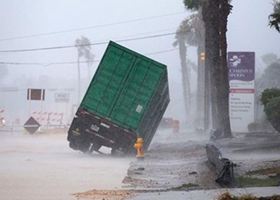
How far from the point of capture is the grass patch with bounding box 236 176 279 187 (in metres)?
12.5

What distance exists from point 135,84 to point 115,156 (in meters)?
3.29

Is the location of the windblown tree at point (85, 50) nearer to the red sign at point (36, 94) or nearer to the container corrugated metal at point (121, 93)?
the red sign at point (36, 94)

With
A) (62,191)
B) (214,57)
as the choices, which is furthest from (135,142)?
(62,191)

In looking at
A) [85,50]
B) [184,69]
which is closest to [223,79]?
[184,69]

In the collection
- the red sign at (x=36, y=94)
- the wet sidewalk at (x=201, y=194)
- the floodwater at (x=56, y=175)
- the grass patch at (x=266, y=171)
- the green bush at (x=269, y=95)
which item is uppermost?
the green bush at (x=269, y=95)

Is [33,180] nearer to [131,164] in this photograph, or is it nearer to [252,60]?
[131,164]

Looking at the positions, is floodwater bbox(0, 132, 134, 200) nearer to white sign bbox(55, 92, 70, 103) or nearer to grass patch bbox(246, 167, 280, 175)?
grass patch bbox(246, 167, 280, 175)

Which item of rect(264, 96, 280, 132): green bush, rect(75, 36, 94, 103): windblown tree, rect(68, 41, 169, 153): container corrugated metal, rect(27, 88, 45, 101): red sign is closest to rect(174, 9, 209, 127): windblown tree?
rect(27, 88, 45, 101): red sign

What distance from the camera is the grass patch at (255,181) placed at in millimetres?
12523

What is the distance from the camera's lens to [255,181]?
13.2m

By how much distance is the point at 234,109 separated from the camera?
3475cm

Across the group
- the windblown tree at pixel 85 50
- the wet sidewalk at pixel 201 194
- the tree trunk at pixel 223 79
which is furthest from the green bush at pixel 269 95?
the windblown tree at pixel 85 50

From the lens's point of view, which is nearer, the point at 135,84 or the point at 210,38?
the point at 135,84

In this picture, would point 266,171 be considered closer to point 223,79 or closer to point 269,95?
point 269,95
